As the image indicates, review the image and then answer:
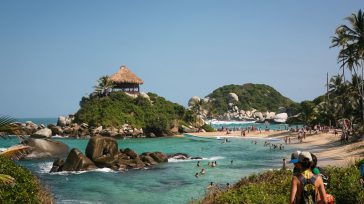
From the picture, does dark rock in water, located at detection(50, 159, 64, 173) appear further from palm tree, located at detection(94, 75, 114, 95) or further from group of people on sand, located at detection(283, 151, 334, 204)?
palm tree, located at detection(94, 75, 114, 95)

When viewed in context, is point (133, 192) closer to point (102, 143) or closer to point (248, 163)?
point (102, 143)

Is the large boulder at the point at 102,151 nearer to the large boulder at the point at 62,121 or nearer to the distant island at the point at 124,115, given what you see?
the distant island at the point at 124,115

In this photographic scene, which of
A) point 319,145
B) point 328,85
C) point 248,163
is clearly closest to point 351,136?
point 319,145

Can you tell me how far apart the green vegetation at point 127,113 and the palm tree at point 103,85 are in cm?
150

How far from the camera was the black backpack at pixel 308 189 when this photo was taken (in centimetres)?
695

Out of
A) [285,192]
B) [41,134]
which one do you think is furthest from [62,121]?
[285,192]

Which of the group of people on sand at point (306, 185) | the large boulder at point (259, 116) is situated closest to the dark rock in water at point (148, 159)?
the group of people on sand at point (306, 185)

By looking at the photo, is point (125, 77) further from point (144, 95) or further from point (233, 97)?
point (233, 97)

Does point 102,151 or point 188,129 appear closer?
point 102,151

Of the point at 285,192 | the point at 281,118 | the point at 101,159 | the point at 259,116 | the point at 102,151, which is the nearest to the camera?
the point at 285,192

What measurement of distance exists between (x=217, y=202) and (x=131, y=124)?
70.6 metres

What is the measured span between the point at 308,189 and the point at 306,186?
0.21ft

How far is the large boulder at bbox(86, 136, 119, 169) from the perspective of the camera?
37969 millimetres

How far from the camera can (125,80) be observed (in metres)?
89.0
